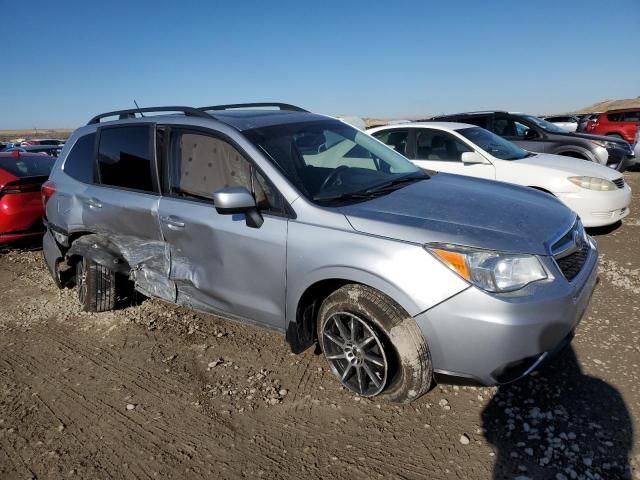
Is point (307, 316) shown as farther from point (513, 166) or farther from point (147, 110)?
point (513, 166)

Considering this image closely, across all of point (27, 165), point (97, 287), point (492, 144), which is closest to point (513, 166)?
point (492, 144)

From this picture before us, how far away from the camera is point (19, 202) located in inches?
243

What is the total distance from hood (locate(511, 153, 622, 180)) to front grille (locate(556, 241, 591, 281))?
343cm

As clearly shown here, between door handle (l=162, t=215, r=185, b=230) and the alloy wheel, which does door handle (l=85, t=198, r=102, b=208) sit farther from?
the alloy wheel

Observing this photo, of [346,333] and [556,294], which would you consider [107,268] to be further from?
[556,294]

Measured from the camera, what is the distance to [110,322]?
436 centimetres

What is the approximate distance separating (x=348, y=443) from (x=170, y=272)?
1924 mm

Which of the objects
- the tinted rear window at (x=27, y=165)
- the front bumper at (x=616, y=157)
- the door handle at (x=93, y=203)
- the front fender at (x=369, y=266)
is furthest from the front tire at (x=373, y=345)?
the front bumper at (x=616, y=157)

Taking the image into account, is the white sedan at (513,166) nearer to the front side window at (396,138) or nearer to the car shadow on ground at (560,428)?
the front side window at (396,138)

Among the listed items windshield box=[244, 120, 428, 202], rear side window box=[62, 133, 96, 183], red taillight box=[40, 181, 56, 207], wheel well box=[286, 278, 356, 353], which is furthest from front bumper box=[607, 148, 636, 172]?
red taillight box=[40, 181, 56, 207]

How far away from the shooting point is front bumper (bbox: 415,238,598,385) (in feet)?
7.57

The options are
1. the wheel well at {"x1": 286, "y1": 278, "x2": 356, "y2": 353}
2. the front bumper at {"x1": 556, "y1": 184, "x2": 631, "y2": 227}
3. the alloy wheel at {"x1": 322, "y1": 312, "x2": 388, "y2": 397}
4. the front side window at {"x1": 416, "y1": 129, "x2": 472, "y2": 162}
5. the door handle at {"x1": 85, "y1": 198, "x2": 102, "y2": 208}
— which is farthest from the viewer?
the front side window at {"x1": 416, "y1": 129, "x2": 472, "y2": 162}

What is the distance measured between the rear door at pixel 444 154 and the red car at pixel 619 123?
1261 centimetres

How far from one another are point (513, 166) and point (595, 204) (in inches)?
43.5
